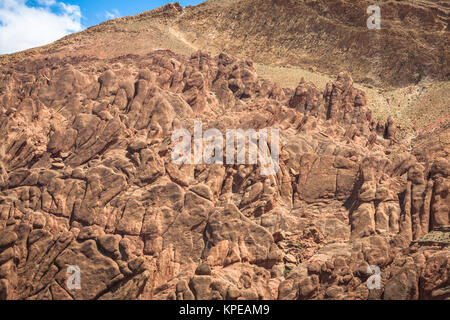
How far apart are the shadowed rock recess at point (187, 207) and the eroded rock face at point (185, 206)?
106 millimetres

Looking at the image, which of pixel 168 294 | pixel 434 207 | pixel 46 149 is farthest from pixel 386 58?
pixel 168 294

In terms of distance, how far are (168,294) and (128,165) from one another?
1285 cm

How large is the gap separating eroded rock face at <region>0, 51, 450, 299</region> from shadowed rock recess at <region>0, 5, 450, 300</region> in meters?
0.11

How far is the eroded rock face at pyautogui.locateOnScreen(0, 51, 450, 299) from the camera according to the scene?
131 feet

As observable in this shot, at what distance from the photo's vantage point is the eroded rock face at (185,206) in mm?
39781

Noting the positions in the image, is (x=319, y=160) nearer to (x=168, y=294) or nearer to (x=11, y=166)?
(x=168, y=294)

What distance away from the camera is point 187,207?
45125mm

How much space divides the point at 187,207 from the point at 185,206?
0.60 ft

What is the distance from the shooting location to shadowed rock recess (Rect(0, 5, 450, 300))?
3978 cm

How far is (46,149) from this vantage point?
51.4m
